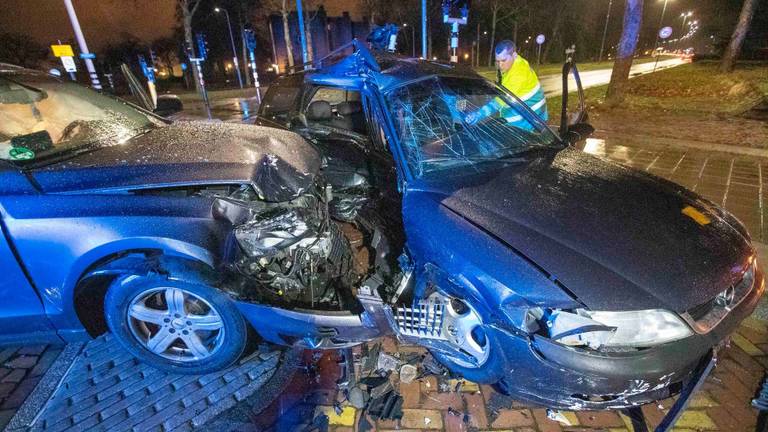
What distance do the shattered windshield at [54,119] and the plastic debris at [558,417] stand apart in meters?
3.12

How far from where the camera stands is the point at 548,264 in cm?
162

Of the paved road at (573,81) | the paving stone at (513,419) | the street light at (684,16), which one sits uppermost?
the street light at (684,16)

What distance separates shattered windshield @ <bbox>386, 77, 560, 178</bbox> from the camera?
7.79 feet

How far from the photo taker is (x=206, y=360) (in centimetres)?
226

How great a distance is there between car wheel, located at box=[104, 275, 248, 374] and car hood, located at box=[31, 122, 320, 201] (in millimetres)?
552

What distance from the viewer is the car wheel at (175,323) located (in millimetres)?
2041

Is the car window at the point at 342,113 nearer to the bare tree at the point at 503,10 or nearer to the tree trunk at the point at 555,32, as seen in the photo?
the bare tree at the point at 503,10

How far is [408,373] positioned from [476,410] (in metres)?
0.44

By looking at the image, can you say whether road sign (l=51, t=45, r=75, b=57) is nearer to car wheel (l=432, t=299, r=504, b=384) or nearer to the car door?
the car door

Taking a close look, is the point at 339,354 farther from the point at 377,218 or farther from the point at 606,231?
the point at 606,231

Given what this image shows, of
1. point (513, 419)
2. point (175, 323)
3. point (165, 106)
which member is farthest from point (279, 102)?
point (513, 419)

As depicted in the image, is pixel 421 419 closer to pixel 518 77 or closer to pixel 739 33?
pixel 518 77

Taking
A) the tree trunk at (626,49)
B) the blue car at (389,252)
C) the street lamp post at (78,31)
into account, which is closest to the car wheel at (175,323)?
the blue car at (389,252)

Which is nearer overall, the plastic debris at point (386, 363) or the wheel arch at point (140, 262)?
the wheel arch at point (140, 262)
